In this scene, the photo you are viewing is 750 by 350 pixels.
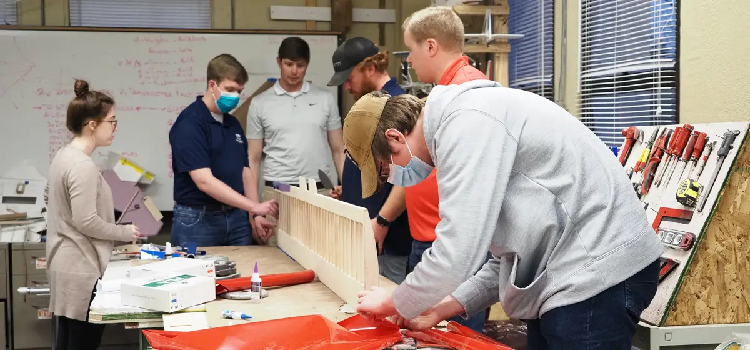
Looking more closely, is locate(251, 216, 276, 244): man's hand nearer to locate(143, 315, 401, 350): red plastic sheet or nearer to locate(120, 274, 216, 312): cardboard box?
locate(120, 274, 216, 312): cardboard box

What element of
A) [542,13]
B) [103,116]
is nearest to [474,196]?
[103,116]

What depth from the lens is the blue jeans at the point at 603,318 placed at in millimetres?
1473

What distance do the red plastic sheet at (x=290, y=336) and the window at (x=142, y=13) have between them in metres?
4.00

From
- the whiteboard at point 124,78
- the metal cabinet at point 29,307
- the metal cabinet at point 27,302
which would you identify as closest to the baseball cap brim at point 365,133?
the metal cabinet at point 29,307

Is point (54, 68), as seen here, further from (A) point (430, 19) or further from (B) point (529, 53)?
(A) point (430, 19)

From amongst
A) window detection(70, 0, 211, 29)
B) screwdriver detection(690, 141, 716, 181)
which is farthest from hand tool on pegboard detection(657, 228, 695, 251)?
window detection(70, 0, 211, 29)

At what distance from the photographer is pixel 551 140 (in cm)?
144

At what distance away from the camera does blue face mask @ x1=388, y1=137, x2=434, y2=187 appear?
5.38 ft

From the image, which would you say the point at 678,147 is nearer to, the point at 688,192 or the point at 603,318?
the point at 688,192

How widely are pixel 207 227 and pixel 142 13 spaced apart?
8.01 ft

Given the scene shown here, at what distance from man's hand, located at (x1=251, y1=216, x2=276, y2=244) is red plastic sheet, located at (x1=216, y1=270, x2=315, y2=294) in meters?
0.94

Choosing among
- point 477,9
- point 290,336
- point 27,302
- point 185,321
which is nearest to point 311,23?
point 477,9

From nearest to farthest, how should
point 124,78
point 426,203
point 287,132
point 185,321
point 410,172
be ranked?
point 410,172
point 185,321
point 426,203
point 287,132
point 124,78

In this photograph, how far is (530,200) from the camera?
144 cm
